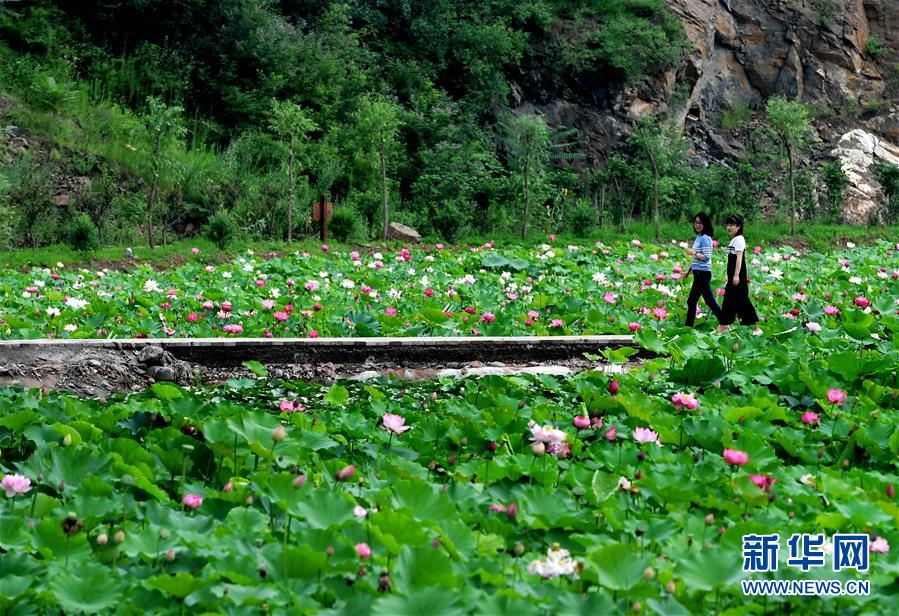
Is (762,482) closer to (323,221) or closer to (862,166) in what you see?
(323,221)

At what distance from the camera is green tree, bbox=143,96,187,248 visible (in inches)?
523

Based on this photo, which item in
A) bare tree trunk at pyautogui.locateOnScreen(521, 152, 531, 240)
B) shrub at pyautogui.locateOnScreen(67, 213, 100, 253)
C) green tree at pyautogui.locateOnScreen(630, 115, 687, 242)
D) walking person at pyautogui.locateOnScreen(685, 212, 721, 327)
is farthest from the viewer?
green tree at pyautogui.locateOnScreen(630, 115, 687, 242)

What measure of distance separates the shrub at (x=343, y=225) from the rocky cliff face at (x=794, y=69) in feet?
43.5

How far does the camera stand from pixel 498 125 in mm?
22719

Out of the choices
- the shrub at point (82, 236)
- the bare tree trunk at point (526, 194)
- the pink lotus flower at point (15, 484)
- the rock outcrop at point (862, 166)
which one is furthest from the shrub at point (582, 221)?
the pink lotus flower at point (15, 484)

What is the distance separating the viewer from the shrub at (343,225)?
1450cm

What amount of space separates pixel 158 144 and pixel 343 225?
291 cm

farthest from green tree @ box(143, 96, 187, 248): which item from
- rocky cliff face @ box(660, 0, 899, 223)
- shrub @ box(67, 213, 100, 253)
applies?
rocky cliff face @ box(660, 0, 899, 223)

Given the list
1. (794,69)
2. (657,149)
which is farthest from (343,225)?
(794,69)

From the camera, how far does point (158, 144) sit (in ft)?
44.1

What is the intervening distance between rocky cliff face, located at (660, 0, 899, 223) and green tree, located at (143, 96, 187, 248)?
14.9m

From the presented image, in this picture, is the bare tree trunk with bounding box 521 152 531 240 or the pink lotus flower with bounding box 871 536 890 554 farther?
the bare tree trunk with bounding box 521 152 531 240

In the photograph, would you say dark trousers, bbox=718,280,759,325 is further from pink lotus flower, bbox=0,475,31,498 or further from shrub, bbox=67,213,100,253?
shrub, bbox=67,213,100,253

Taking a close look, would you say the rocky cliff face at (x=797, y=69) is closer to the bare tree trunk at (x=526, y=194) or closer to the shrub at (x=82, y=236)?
the bare tree trunk at (x=526, y=194)
